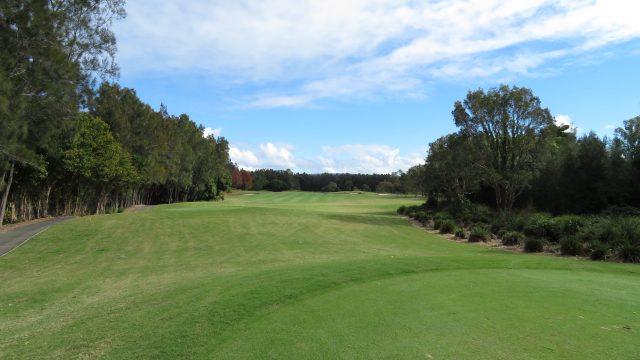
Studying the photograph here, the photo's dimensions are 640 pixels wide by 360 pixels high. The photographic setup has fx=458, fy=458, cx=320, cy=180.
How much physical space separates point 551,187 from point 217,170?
5622 cm

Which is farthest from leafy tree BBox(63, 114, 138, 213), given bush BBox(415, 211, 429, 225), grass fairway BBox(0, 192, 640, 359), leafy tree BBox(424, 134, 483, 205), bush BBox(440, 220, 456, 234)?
leafy tree BBox(424, 134, 483, 205)

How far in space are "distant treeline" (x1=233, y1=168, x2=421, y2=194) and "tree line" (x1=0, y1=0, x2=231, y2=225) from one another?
78.6 m

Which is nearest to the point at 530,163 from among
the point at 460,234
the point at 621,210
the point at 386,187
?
the point at 621,210

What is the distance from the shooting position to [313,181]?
169625 mm

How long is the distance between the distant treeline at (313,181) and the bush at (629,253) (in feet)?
409

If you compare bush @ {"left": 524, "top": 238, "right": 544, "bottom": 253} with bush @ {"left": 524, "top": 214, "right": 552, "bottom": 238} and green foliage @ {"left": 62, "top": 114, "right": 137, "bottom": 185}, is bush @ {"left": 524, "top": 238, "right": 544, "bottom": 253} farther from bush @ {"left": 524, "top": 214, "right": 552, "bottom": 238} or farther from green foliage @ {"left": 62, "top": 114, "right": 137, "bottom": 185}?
green foliage @ {"left": 62, "top": 114, "right": 137, "bottom": 185}

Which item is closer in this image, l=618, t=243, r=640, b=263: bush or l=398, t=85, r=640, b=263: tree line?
l=618, t=243, r=640, b=263: bush

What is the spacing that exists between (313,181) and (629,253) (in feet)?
508

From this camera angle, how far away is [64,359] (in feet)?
17.4

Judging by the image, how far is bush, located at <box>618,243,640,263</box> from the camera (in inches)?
597

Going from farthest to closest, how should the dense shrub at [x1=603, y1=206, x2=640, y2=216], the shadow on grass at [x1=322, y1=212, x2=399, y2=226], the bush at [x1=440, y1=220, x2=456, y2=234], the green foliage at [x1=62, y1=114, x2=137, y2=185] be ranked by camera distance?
the shadow on grass at [x1=322, y1=212, x2=399, y2=226] < the green foliage at [x1=62, y1=114, x2=137, y2=185] < the dense shrub at [x1=603, y1=206, x2=640, y2=216] < the bush at [x1=440, y1=220, x2=456, y2=234]

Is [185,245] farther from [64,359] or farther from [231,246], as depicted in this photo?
[64,359]

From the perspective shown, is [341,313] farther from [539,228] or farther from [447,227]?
[447,227]

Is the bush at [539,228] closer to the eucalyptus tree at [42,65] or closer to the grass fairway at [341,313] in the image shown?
the grass fairway at [341,313]
